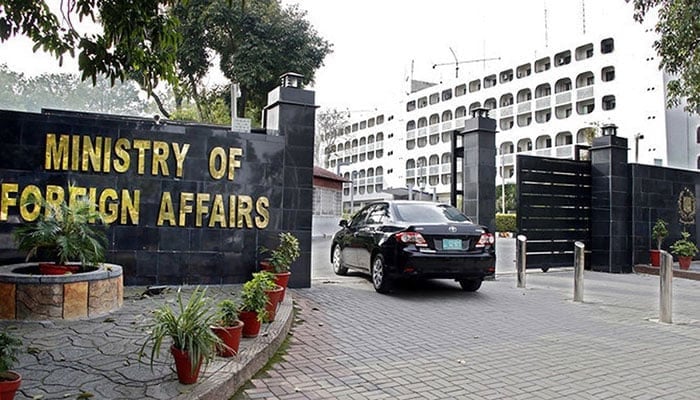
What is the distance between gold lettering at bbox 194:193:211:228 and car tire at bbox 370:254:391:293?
2.71 m

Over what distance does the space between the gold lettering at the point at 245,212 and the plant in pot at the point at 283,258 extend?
0.47 metres

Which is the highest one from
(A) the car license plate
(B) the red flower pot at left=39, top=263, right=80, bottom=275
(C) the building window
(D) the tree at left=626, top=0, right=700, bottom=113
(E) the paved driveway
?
(C) the building window

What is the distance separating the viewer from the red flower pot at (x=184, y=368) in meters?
3.34

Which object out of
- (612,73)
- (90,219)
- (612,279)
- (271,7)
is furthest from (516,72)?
(90,219)

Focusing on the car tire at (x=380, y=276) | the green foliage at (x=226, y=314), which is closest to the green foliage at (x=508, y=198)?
the car tire at (x=380, y=276)

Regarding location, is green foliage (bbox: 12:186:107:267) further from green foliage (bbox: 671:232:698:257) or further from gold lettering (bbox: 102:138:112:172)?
green foliage (bbox: 671:232:698:257)

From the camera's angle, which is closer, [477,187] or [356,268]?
[356,268]

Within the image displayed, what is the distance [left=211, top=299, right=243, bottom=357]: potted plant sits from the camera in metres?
3.98

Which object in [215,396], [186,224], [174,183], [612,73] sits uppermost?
[612,73]

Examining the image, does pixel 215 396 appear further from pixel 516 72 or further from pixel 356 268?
pixel 516 72

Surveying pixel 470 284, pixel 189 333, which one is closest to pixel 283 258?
pixel 470 284

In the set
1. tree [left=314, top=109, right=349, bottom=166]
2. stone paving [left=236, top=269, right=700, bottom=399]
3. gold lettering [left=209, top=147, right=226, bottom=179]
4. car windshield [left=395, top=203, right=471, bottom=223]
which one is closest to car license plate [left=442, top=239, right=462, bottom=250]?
car windshield [left=395, top=203, right=471, bottom=223]

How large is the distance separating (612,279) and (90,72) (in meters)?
10.7

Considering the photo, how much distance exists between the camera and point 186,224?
7.51m
